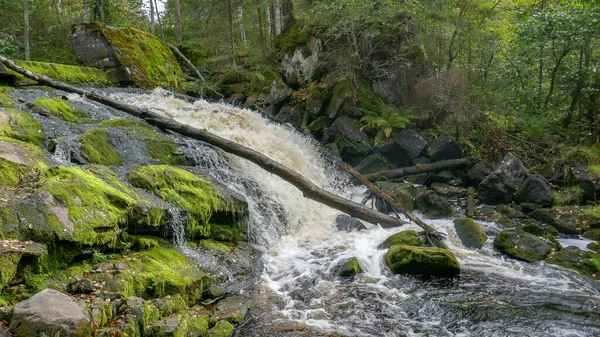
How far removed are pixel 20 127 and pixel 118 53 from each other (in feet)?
35.9

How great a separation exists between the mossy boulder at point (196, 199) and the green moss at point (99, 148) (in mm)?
1175

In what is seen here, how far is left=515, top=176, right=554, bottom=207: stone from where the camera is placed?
10977 mm

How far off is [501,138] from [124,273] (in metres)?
12.4

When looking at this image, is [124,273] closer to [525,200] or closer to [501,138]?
[525,200]

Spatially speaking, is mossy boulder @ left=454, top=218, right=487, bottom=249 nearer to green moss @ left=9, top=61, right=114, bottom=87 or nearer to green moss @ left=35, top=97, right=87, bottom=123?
green moss @ left=35, top=97, right=87, bottom=123

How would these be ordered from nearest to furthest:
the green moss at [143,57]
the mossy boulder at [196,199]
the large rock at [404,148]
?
1. the mossy boulder at [196,199]
2. the large rock at [404,148]
3. the green moss at [143,57]

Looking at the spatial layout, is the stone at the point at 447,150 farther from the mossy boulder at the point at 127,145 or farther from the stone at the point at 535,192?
the mossy boulder at the point at 127,145

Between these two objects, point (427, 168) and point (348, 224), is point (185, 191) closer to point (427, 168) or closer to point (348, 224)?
point (348, 224)

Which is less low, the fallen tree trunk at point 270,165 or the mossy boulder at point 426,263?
the fallen tree trunk at point 270,165

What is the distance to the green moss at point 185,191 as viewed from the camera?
24.4 feet

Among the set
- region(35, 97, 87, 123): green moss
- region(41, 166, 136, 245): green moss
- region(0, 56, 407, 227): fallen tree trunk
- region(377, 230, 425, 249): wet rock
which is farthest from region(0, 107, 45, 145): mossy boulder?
region(377, 230, 425, 249): wet rock

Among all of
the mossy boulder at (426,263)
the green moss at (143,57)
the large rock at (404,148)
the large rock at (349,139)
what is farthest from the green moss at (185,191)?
the green moss at (143,57)

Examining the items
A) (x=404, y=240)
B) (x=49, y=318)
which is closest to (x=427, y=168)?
(x=404, y=240)

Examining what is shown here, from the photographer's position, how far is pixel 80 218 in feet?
18.4
